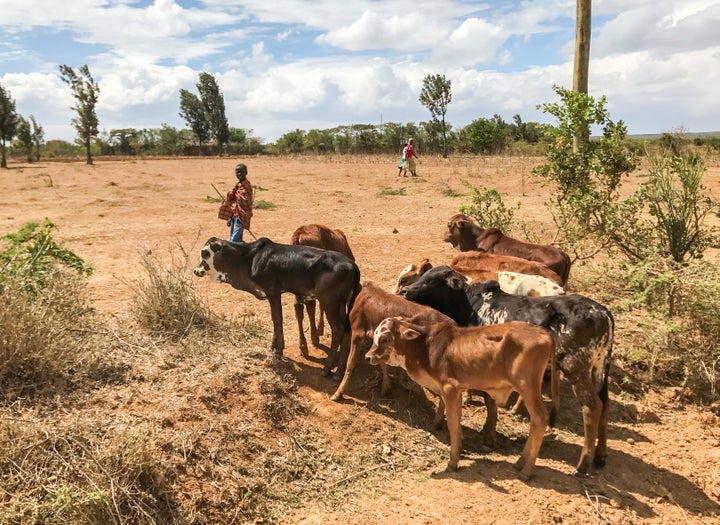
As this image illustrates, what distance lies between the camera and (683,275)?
742cm

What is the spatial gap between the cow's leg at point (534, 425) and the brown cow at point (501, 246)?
10.0ft

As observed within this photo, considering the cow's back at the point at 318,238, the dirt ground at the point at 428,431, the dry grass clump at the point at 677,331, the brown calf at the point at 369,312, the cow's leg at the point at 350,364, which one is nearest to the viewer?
→ the dirt ground at the point at 428,431

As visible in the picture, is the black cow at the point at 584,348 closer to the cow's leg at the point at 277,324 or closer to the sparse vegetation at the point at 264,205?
the cow's leg at the point at 277,324

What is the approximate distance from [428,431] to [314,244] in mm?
3550

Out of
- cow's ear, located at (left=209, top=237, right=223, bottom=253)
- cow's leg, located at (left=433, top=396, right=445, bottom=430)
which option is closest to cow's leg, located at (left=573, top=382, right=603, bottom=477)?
cow's leg, located at (left=433, top=396, right=445, bottom=430)

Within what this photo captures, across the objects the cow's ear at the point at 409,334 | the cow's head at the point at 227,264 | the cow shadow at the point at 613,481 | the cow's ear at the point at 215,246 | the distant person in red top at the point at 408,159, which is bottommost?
the cow shadow at the point at 613,481

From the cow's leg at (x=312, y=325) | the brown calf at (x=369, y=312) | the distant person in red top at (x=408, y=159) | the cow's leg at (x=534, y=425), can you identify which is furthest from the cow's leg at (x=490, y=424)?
the distant person in red top at (x=408, y=159)

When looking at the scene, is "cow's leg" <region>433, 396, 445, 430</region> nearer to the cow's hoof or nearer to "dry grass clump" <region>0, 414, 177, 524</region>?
the cow's hoof

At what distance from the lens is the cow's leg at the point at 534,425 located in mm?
4949

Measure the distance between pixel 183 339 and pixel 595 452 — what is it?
4.74 metres

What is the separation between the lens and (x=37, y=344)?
5625 millimetres

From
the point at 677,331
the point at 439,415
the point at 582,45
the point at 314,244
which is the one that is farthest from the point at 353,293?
the point at 582,45

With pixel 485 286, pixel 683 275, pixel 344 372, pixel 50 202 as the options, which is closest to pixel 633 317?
pixel 683 275

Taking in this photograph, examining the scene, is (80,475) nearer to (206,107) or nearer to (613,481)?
(613,481)
